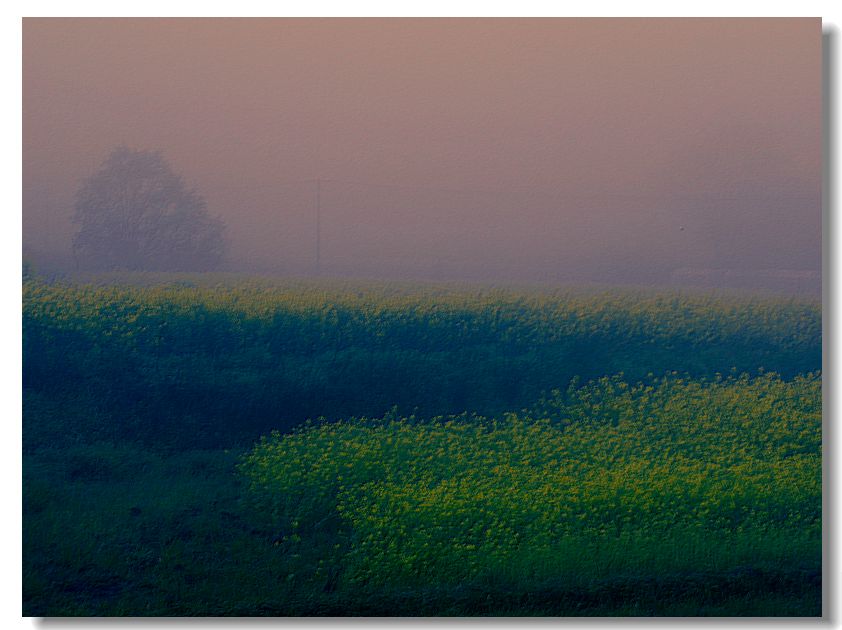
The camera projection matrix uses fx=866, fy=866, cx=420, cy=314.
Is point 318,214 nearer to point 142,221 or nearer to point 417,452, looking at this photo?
point 142,221

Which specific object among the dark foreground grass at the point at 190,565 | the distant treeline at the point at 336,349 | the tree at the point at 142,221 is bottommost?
the dark foreground grass at the point at 190,565

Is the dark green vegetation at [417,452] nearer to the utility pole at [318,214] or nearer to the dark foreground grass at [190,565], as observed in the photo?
the dark foreground grass at [190,565]

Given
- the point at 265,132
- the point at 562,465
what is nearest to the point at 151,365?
the point at 265,132

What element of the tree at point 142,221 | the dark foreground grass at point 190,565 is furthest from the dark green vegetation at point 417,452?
the tree at point 142,221

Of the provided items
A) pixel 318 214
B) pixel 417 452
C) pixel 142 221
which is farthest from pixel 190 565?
pixel 318 214

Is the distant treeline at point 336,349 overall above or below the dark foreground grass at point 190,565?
above

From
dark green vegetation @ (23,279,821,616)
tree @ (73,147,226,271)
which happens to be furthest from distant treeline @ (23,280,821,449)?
tree @ (73,147,226,271)

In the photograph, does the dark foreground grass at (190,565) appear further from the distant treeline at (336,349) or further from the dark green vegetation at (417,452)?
the distant treeline at (336,349)
